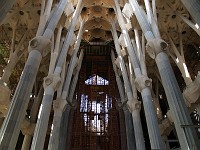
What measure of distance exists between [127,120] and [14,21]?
11890mm

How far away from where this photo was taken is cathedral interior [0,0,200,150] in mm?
10727

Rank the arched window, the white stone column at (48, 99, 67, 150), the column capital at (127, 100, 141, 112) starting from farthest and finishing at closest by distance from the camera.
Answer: the arched window → the column capital at (127, 100, 141, 112) → the white stone column at (48, 99, 67, 150)

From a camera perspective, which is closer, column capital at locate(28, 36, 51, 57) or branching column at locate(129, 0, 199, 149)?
branching column at locate(129, 0, 199, 149)

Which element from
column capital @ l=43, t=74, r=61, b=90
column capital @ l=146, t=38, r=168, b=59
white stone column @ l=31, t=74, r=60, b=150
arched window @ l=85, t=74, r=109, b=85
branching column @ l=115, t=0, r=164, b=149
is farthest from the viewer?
arched window @ l=85, t=74, r=109, b=85

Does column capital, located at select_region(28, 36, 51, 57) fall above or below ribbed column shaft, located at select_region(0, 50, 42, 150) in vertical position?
above

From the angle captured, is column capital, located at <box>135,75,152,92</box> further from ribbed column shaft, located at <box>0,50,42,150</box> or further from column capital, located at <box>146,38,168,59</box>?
ribbed column shaft, located at <box>0,50,42,150</box>

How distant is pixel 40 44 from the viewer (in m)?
12.0

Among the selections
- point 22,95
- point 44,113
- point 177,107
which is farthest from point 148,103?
point 22,95

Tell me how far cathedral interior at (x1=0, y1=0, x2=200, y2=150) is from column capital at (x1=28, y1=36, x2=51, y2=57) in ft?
0.15

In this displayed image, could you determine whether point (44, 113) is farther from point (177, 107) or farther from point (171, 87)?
point (177, 107)

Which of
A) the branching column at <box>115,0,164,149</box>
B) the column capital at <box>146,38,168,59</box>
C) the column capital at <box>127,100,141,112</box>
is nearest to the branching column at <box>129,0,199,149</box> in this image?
the column capital at <box>146,38,168,59</box>

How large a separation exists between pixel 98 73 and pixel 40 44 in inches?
671

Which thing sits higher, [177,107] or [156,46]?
[156,46]

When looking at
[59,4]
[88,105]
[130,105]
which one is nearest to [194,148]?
[130,105]
